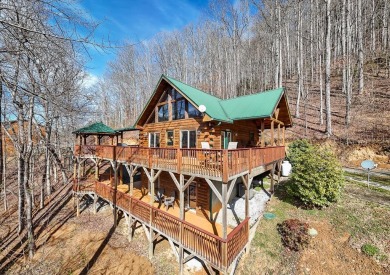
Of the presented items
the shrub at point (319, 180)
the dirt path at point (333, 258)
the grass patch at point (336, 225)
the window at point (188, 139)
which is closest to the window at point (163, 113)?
the window at point (188, 139)

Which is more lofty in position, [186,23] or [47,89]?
[186,23]

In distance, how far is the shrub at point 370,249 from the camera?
761 centimetres

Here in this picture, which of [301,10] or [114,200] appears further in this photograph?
[301,10]

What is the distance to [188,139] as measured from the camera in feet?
40.4

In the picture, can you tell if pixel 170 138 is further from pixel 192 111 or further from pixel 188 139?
pixel 192 111

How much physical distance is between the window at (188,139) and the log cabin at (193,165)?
7 centimetres

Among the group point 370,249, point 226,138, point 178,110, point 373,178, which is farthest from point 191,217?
point 373,178

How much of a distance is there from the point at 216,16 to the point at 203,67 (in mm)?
8519

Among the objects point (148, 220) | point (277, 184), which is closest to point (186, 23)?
point (277, 184)

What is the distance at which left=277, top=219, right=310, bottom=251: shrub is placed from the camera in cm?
859

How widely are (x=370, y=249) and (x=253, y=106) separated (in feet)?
30.1

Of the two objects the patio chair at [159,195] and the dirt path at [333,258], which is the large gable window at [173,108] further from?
the dirt path at [333,258]

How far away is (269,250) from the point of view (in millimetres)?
8695

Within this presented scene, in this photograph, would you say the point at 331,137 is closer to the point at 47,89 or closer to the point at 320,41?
the point at 320,41
